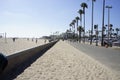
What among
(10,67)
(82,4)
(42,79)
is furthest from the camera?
(82,4)

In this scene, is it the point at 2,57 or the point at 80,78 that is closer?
the point at 2,57

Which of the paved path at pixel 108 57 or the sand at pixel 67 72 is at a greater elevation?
the sand at pixel 67 72

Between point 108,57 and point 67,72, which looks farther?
point 108,57

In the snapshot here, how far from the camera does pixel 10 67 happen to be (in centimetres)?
1346

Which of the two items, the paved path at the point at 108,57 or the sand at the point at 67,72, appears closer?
the sand at the point at 67,72

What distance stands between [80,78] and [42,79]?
1.74 meters

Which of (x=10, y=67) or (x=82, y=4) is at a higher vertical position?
(x=82, y=4)

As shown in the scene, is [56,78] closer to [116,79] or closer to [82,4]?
[116,79]

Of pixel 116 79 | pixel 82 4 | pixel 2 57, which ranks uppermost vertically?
pixel 82 4

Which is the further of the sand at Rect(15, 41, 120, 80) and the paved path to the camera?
the paved path

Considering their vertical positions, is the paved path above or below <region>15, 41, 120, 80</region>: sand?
below

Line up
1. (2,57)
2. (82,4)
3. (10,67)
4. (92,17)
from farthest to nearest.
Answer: (82,4), (92,17), (10,67), (2,57)

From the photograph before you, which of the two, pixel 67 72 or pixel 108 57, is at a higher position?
pixel 67 72

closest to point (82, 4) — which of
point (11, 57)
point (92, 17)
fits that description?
point (92, 17)
